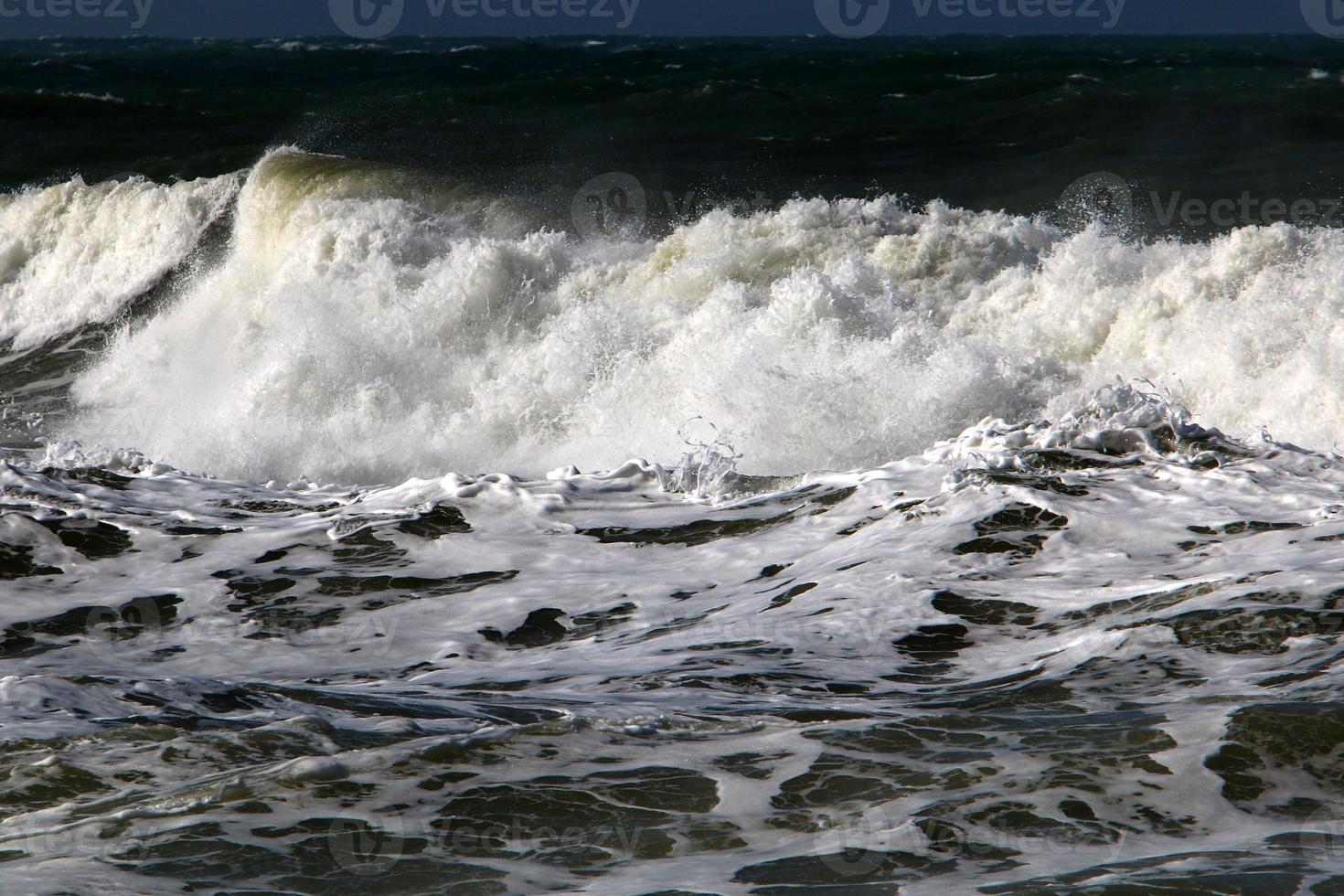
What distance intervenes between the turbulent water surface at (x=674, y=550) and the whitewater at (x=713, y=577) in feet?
0.09

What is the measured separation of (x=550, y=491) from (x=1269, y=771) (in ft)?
15.0

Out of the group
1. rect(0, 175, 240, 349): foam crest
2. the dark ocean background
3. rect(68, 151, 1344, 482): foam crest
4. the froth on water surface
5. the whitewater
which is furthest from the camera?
the dark ocean background

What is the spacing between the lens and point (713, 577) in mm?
6789

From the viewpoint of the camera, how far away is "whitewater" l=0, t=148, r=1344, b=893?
12.5 ft

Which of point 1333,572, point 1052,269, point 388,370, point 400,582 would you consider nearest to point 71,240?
point 388,370

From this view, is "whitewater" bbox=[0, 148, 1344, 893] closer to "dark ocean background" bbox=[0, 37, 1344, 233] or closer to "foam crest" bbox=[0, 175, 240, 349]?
"foam crest" bbox=[0, 175, 240, 349]

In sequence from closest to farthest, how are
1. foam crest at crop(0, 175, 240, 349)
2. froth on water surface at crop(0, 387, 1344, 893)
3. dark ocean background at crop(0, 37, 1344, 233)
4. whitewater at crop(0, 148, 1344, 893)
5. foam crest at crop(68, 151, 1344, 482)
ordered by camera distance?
froth on water surface at crop(0, 387, 1344, 893) → whitewater at crop(0, 148, 1344, 893) → foam crest at crop(68, 151, 1344, 482) → foam crest at crop(0, 175, 240, 349) → dark ocean background at crop(0, 37, 1344, 233)

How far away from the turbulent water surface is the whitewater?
0.03 meters

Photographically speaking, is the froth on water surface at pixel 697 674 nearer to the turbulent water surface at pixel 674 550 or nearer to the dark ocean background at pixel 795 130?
the turbulent water surface at pixel 674 550

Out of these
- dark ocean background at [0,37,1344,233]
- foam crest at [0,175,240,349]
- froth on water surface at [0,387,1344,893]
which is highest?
dark ocean background at [0,37,1344,233]

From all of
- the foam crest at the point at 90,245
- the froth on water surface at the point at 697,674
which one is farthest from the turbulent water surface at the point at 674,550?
the foam crest at the point at 90,245

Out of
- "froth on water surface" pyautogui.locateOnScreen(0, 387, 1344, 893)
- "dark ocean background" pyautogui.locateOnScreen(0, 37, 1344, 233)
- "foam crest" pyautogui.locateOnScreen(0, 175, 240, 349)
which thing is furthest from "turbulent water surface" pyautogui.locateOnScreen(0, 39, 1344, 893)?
"dark ocean background" pyautogui.locateOnScreen(0, 37, 1344, 233)

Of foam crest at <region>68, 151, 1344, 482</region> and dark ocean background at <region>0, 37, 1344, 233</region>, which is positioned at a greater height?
dark ocean background at <region>0, 37, 1344, 233</region>

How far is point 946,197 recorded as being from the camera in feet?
61.5
